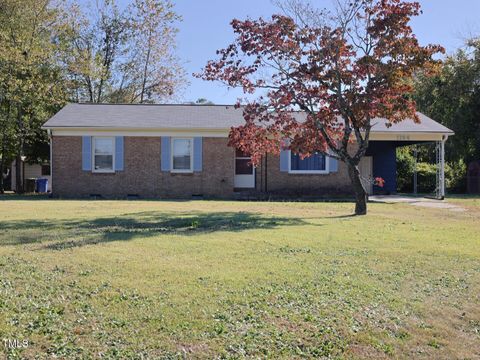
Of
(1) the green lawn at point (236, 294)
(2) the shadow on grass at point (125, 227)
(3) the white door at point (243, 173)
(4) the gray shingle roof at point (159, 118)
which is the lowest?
(1) the green lawn at point (236, 294)

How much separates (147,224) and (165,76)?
27868 mm

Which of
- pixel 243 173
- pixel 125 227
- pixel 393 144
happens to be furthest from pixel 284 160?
pixel 125 227

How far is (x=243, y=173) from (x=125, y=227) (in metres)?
13.8

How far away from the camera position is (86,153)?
74.6ft

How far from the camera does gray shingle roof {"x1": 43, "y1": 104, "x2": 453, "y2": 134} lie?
22672 millimetres

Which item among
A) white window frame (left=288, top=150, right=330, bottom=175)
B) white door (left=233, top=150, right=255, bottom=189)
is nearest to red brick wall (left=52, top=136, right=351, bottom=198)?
white window frame (left=288, top=150, right=330, bottom=175)

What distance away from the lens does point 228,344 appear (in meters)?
4.57

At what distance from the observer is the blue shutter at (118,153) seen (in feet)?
74.6

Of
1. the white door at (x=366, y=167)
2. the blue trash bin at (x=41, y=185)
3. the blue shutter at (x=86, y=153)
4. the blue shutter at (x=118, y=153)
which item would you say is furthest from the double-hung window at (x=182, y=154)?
the blue trash bin at (x=41, y=185)

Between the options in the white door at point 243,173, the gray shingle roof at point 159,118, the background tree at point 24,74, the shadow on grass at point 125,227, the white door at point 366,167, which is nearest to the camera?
the shadow on grass at point 125,227

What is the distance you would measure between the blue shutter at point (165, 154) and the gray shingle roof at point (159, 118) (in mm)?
624

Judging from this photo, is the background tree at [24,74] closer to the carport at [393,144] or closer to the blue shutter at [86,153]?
the blue shutter at [86,153]

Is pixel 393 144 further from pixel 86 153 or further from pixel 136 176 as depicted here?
pixel 86 153

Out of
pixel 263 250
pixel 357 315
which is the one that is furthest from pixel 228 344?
pixel 263 250
